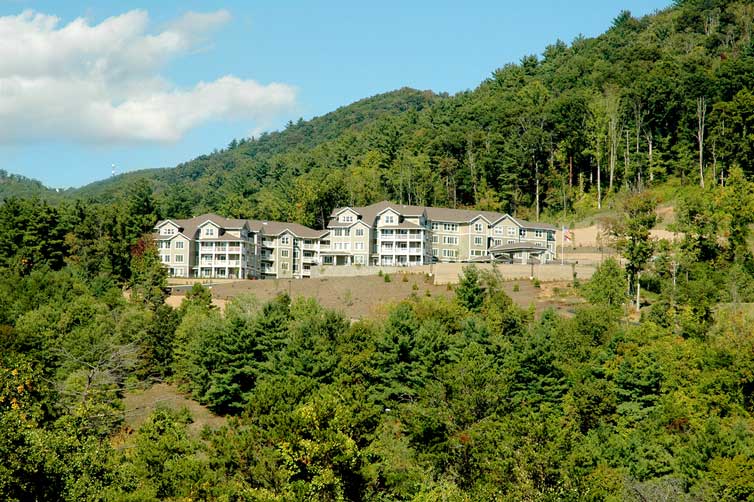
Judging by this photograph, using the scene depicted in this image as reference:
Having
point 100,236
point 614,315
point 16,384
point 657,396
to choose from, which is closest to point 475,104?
point 100,236

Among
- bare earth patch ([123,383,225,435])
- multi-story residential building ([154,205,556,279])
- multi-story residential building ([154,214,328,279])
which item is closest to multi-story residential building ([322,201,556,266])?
multi-story residential building ([154,205,556,279])

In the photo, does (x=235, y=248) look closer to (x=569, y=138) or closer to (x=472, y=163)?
(x=472, y=163)

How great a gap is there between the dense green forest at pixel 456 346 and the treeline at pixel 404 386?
16 cm

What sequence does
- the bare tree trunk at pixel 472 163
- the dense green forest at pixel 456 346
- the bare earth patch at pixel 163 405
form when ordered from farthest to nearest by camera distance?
the bare tree trunk at pixel 472 163 → the bare earth patch at pixel 163 405 → the dense green forest at pixel 456 346

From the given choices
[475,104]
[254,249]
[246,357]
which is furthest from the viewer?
[475,104]

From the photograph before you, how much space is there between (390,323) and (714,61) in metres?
72.6

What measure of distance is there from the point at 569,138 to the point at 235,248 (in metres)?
40.7

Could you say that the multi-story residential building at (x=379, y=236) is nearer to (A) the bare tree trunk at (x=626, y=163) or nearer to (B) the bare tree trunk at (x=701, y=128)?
(A) the bare tree trunk at (x=626, y=163)

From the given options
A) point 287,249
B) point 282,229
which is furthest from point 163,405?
point 282,229

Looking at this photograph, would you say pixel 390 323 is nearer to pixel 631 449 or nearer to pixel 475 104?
pixel 631 449

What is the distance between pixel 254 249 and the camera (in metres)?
99.6

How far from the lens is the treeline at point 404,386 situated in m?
36.0

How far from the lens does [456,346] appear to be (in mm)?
58000

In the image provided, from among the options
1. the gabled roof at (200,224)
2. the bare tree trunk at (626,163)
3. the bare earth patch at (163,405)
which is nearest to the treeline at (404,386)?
the bare earth patch at (163,405)
